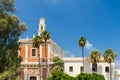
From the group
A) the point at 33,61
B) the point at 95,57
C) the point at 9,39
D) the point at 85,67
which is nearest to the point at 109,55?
the point at 95,57

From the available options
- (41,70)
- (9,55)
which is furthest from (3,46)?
(41,70)

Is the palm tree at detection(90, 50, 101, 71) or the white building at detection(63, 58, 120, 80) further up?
the palm tree at detection(90, 50, 101, 71)

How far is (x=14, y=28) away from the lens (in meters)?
37.6

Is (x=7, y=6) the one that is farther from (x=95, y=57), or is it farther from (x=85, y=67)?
(x=85, y=67)

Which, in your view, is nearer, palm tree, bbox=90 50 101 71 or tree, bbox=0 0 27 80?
tree, bbox=0 0 27 80

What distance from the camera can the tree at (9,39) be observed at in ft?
119

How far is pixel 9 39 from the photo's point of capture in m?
37.5

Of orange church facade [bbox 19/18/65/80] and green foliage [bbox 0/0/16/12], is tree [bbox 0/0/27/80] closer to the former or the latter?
green foliage [bbox 0/0/16/12]

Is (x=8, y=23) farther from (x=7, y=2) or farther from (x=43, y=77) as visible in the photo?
(x=43, y=77)

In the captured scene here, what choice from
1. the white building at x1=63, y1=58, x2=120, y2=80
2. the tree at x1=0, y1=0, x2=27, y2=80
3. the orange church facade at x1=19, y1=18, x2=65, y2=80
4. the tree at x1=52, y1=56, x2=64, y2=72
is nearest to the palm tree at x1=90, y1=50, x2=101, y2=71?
the white building at x1=63, y1=58, x2=120, y2=80

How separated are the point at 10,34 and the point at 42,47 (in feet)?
106

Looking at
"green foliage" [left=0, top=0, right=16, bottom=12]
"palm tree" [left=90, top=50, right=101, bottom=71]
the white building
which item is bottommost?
the white building

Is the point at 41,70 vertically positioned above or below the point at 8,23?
below

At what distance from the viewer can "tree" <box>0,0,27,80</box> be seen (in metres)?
36.2
